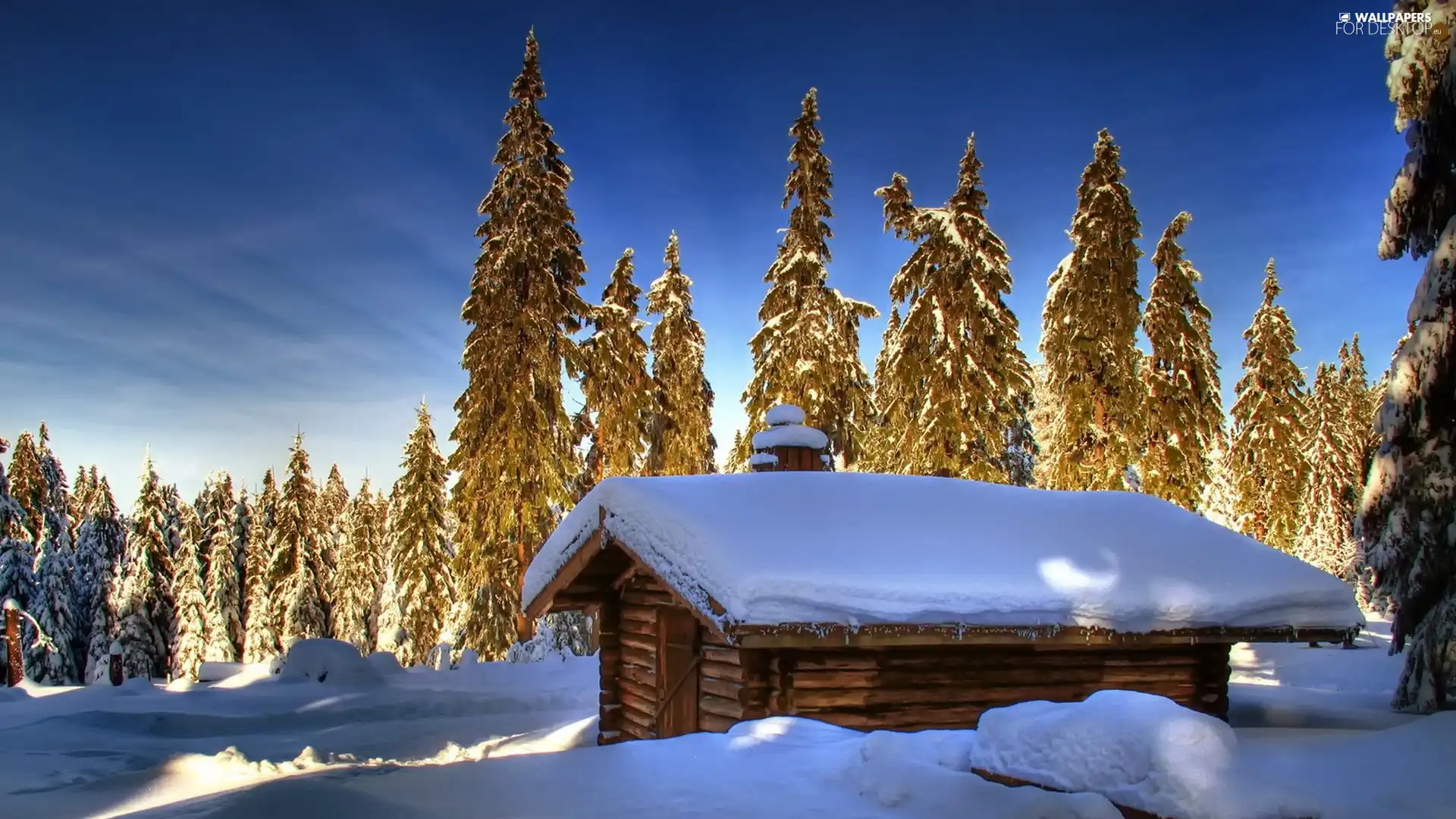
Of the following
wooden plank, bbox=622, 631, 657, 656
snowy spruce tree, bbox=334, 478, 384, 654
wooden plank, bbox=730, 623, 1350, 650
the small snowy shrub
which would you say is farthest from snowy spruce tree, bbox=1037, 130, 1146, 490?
snowy spruce tree, bbox=334, 478, 384, 654

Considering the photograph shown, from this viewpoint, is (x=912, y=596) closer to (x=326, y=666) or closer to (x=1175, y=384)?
(x=326, y=666)

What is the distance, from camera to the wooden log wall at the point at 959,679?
9781 millimetres

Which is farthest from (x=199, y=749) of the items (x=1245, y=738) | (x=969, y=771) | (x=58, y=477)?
(x=58, y=477)

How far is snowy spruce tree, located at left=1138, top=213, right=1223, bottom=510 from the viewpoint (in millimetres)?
28594

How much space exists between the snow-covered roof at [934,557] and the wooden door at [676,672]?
166 cm

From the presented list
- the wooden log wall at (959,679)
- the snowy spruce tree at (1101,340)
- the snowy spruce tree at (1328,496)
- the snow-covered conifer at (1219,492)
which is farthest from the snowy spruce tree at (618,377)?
the snow-covered conifer at (1219,492)

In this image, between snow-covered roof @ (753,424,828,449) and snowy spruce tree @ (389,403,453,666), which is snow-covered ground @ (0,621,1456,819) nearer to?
snow-covered roof @ (753,424,828,449)

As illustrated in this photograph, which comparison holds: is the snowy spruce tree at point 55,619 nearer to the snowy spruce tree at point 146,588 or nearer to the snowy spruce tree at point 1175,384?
the snowy spruce tree at point 146,588

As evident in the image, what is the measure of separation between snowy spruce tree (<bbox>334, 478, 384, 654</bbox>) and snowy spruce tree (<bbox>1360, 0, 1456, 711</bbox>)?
48.8m

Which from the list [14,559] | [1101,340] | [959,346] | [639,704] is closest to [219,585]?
[14,559]

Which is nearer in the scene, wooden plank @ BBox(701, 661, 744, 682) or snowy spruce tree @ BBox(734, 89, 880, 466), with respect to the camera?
wooden plank @ BBox(701, 661, 744, 682)

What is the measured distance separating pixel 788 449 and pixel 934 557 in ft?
14.6

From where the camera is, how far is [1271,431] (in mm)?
37625

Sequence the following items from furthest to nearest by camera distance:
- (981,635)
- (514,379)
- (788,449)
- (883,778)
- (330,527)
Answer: (330,527)
(514,379)
(788,449)
(981,635)
(883,778)
